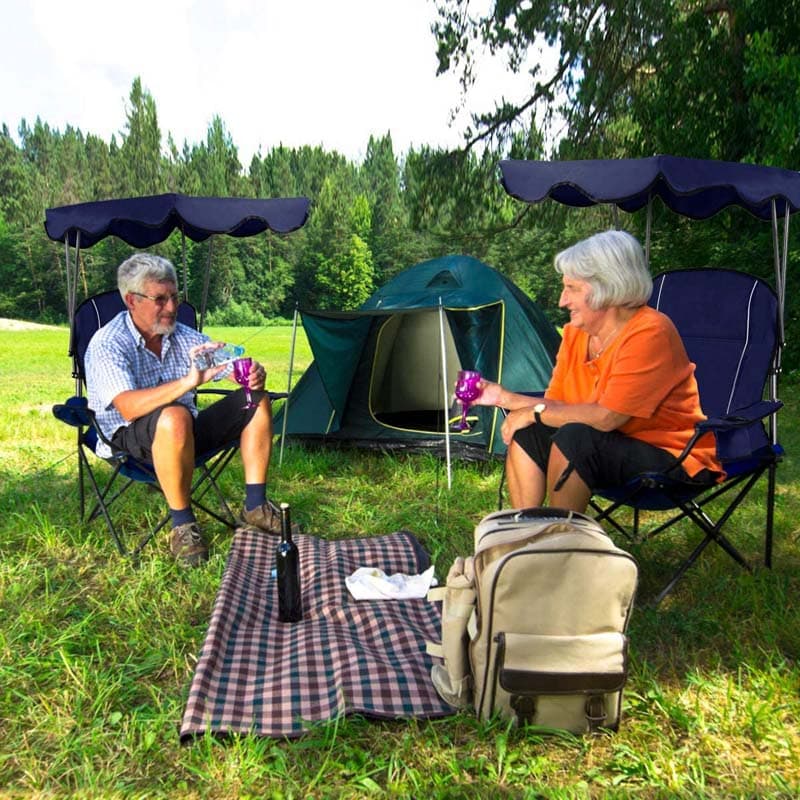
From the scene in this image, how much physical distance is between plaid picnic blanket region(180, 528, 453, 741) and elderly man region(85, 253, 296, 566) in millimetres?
285

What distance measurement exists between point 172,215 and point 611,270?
2121 millimetres

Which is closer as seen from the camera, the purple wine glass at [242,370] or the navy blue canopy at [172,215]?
the purple wine glass at [242,370]

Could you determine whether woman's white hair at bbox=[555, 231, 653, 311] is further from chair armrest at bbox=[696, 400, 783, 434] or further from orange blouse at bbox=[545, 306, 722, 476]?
chair armrest at bbox=[696, 400, 783, 434]

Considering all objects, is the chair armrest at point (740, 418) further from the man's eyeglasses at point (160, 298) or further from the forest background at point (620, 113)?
the man's eyeglasses at point (160, 298)

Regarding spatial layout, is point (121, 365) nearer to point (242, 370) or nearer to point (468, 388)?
point (242, 370)

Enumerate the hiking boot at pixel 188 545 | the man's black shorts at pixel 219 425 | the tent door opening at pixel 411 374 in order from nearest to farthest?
1. the hiking boot at pixel 188 545
2. the man's black shorts at pixel 219 425
3. the tent door opening at pixel 411 374

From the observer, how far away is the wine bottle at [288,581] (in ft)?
8.03

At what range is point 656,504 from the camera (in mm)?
2600

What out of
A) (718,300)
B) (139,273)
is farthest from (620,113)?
(139,273)

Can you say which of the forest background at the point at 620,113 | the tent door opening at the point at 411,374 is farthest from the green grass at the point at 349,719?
the tent door opening at the point at 411,374

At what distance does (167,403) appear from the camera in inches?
116

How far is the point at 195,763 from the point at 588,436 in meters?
1.43

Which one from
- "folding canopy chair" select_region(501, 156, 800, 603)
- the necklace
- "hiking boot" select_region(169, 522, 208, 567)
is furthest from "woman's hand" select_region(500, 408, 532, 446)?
"hiking boot" select_region(169, 522, 208, 567)

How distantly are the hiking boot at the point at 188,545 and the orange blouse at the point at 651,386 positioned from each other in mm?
1486
